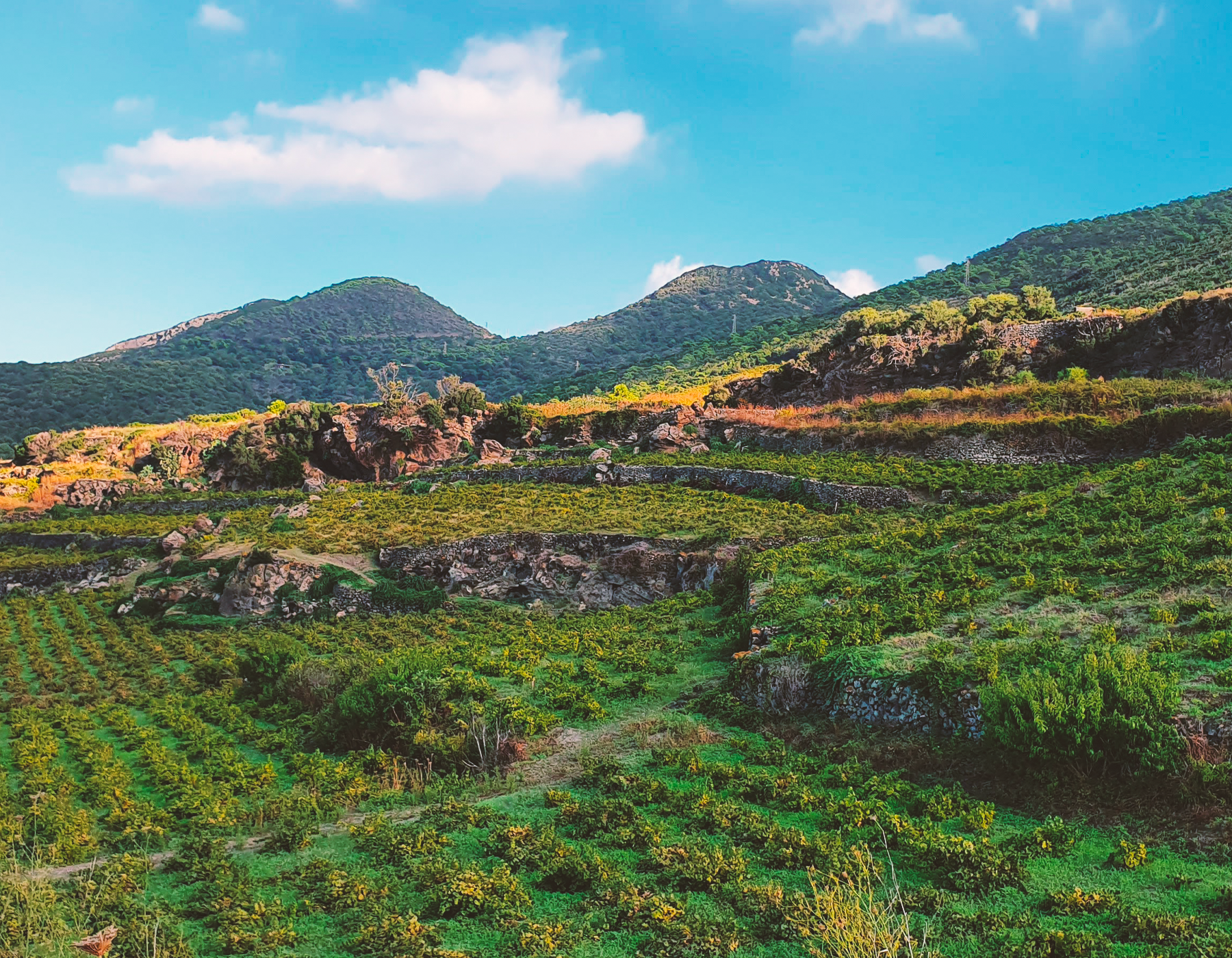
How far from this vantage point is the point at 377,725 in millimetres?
12445

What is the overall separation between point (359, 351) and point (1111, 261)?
438ft

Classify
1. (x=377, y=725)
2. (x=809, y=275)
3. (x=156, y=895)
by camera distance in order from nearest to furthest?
(x=156, y=895), (x=377, y=725), (x=809, y=275)

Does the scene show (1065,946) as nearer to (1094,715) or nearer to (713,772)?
(1094,715)

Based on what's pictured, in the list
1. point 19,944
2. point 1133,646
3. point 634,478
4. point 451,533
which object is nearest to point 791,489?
point 634,478

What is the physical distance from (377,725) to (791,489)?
1891cm

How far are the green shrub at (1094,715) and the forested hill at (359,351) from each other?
79021mm

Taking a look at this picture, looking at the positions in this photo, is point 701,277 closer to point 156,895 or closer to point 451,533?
point 451,533

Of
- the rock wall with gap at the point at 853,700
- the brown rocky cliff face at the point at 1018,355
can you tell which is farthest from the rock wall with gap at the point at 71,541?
the brown rocky cliff face at the point at 1018,355

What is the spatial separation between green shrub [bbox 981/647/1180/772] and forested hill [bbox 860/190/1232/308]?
154ft

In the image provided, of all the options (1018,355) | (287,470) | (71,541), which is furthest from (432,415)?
(1018,355)

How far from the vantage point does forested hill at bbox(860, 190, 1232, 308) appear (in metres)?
50.2

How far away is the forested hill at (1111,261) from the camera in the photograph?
165ft

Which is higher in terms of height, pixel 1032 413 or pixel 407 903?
pixel 1032 413

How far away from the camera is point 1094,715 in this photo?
23.7 feet
